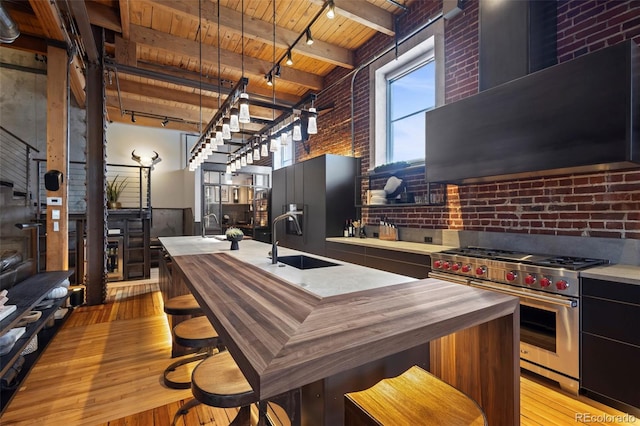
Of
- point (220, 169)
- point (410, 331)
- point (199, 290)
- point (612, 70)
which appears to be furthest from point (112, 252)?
point (612, 70)

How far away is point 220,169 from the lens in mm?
7664

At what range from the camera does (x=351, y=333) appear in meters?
0.93

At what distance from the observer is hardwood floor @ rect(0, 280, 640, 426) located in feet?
6.03

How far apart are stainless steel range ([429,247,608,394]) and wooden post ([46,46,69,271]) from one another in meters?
4.71

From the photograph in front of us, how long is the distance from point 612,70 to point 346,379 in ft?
7.99

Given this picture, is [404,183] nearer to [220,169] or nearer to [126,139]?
[220,169]

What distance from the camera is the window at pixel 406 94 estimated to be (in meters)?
3.58

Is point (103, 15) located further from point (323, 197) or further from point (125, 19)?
point (323, 197)

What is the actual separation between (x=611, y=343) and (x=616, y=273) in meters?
0.42

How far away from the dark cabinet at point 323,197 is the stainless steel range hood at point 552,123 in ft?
6.08

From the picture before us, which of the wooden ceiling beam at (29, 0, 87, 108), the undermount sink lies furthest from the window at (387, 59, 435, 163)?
the wooden ceiling beam at (29, 0, 87, 108)

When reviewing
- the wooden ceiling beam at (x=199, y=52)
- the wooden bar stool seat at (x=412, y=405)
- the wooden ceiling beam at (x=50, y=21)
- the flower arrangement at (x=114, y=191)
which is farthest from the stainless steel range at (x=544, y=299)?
the flower arrangement at (x=114, y=191)

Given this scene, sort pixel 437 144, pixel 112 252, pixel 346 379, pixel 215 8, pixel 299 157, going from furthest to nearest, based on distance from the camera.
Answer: pixel 299 157
pixel 112 252
pixel 215 8
pixel 437 144
pixel 346 379

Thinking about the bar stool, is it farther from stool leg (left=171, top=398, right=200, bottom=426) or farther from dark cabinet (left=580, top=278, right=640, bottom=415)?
dark cabinet (left=580, top=278, right=640, bottom=415)
